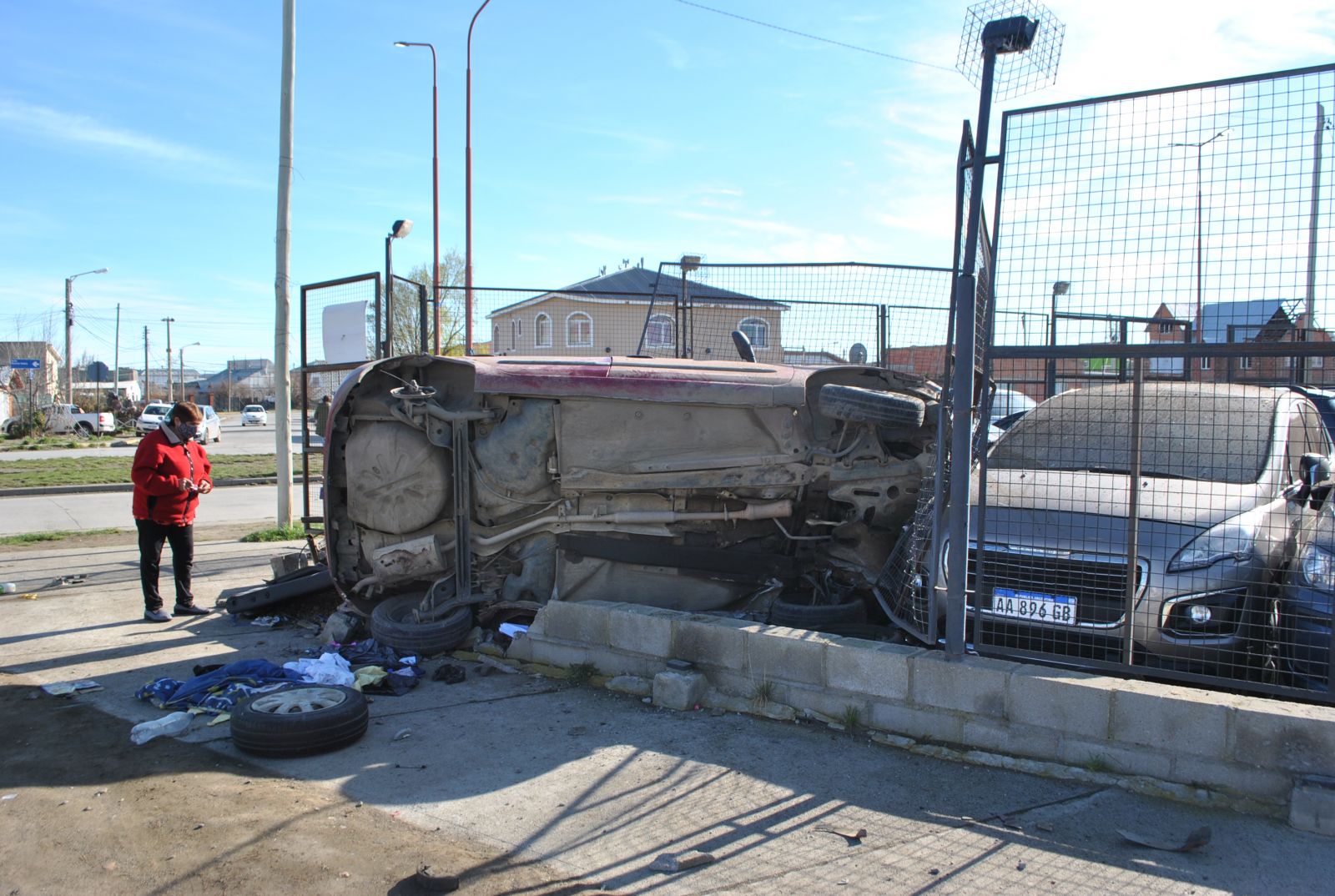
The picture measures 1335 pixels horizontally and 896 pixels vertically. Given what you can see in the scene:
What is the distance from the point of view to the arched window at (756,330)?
9.77 m

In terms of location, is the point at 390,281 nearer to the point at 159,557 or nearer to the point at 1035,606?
the point at 159,557

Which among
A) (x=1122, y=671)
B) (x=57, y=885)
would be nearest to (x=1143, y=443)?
(x=1122, y=671)

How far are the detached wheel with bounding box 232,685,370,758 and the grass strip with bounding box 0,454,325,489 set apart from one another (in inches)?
449

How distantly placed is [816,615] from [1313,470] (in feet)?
9.45

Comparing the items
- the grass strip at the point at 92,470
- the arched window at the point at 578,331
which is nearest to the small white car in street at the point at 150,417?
the grass strip at the point at 92,470

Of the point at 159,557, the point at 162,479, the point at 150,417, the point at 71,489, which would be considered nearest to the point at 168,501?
the point at 162,479

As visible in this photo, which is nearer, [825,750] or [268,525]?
[825,750]

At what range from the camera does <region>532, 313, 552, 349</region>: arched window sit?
10.7m

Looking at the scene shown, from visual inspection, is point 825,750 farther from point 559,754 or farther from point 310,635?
point 310,635

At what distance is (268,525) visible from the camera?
12094 millimetres

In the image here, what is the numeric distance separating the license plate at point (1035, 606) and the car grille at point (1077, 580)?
2 cm

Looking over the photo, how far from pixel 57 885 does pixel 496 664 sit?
2.71 metres

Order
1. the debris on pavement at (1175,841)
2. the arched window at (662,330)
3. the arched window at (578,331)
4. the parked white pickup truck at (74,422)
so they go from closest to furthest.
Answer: the debris on pavement at (1175,841) → the arched window at (662,330) → the arched window at (578,331) → the parked white pickup truck at (74,422)

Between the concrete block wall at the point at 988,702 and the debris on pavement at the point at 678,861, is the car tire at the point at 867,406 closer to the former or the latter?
the concrete block wall at the point at 988,702
